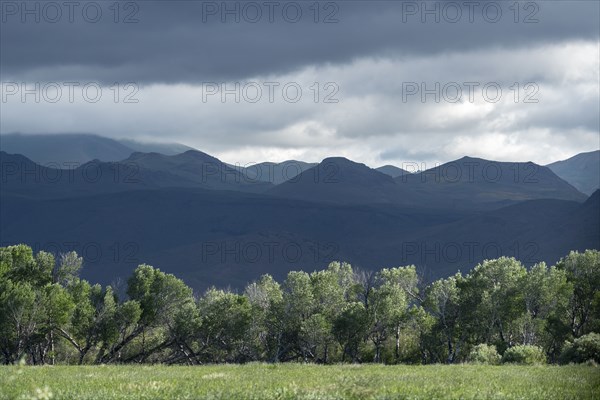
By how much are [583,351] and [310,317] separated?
43791 mm

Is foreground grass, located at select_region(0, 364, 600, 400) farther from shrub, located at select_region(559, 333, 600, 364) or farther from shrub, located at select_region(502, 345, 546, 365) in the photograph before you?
shrub, located at select_region(502, 345, 546, 365)

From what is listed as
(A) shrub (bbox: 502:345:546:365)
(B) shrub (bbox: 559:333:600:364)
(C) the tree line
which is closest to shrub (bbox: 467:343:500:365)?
(A) shrub (bbox: 502:345:546:365)

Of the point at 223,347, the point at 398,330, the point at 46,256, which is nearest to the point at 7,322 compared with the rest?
the point at 46,256

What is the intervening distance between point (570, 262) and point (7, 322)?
63.8 metres

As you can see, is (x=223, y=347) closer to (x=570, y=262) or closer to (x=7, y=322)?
(x=7, y=322)

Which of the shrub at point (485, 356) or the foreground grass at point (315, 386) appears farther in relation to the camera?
the shrub at point (485, 356)

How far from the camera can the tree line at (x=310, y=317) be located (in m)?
75.4

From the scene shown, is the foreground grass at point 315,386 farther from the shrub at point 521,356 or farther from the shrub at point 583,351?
the shrub at point 521,356

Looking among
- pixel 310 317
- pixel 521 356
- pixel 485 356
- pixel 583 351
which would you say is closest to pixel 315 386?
pixel 583 351

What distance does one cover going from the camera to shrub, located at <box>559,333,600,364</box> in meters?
38.4

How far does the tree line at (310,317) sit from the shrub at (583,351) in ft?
115

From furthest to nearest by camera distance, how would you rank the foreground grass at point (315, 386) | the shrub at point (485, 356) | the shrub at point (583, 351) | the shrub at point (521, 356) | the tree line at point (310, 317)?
the tree line at point (310, 317) → the shrub at point (485, 356) → the shrub at point (521, 356) → the shrub at point (583, 351) → the foreground grass at point (315, 386)

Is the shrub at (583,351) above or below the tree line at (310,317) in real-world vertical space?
above

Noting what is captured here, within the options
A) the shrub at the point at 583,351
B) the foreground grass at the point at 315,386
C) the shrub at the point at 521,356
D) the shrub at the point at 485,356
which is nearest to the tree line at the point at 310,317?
the shrub at the point at 485,356
